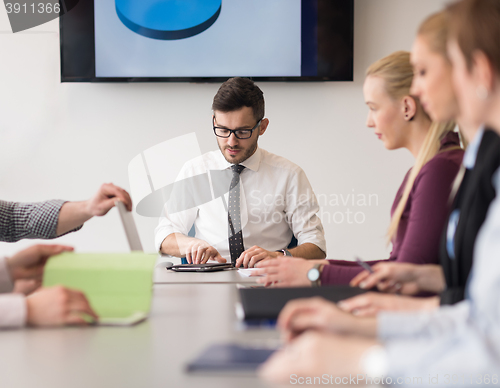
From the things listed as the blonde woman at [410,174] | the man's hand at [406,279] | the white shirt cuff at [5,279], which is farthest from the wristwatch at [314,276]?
the white shirt cuff at [5,279]

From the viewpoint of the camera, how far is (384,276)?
4.22 feet

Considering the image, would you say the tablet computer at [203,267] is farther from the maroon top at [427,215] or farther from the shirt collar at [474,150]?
the shirt collar at [474,150]

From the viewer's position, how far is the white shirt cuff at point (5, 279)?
1268 mm

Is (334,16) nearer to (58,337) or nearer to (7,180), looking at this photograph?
(7,180)

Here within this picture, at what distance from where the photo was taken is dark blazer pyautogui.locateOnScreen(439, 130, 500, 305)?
0.95m

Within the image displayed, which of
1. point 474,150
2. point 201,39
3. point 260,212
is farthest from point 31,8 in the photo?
point 474,150

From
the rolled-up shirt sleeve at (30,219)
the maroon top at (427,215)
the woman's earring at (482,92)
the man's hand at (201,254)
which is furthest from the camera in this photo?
the man's hand at (201,254)

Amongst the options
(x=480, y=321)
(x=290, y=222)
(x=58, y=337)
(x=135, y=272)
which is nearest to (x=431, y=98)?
(x=480, y=321)

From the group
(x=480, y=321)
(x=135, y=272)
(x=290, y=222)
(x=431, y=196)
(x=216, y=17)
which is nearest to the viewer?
(x=480, y=321)

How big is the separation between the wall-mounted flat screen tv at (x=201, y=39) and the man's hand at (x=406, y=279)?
2072 mm

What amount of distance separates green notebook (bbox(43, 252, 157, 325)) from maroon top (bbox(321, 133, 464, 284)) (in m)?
0.60

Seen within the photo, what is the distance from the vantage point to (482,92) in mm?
718

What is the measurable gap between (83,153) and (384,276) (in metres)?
2.48

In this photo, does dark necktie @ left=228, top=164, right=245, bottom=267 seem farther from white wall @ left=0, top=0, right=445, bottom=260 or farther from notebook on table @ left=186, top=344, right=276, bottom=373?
notebook on table @ left=186, top=344, right=276, bottom=373
